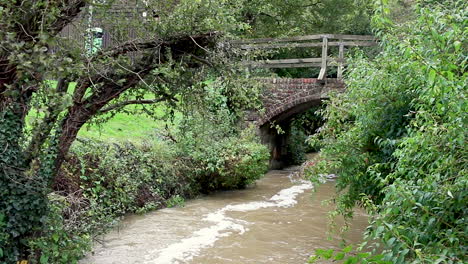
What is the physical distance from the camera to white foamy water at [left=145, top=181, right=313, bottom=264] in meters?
7.80

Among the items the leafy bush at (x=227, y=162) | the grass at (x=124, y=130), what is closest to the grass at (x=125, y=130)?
the grass at (x=124, y=130)

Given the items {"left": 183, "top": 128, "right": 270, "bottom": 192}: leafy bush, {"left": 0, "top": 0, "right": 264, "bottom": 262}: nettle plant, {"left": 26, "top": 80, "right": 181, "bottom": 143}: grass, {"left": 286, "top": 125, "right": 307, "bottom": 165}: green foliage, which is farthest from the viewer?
{"left": 286, "top": 125, "right": 307, "bottom": 165}: green foliage

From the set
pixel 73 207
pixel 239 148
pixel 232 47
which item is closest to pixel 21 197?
pixel 73 207

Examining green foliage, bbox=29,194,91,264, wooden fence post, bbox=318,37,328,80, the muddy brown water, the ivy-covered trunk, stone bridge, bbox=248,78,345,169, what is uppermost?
wooden fence post, bbox=318,37,328,80

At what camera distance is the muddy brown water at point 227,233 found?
7855 mm

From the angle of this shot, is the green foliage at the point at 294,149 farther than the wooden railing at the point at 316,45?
Yes

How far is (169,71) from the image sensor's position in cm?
482

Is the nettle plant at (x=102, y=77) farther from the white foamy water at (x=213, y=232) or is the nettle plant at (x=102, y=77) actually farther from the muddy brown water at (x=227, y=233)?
the white foamy water at (x=213, y=232)

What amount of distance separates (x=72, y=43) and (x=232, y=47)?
72.9 inches

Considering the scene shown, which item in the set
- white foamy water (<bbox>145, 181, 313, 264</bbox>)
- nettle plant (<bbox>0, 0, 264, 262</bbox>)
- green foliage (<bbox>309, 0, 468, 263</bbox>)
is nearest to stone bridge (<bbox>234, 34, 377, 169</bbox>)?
white foamy water (<bbox>145, 181, 313, 264</bbox>)

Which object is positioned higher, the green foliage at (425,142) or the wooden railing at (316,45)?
the wooden railing at (316,45)

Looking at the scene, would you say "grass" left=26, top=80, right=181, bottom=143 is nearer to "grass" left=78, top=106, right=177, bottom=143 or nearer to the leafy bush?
"grass" left=78, top=106, right=177, bottom=143

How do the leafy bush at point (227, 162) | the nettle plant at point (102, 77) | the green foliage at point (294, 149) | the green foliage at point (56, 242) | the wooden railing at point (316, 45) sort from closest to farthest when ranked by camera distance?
the nettle plant at point (102, 77) < the green foliage at point (56, 242) < the leafy bush at point (227, 162) < the wooden railing at point (316, 45) < the green foliage at point (294, 149)

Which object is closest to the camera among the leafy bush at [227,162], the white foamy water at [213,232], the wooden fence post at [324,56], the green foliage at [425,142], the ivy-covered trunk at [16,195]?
the green foliage at [425,142]
